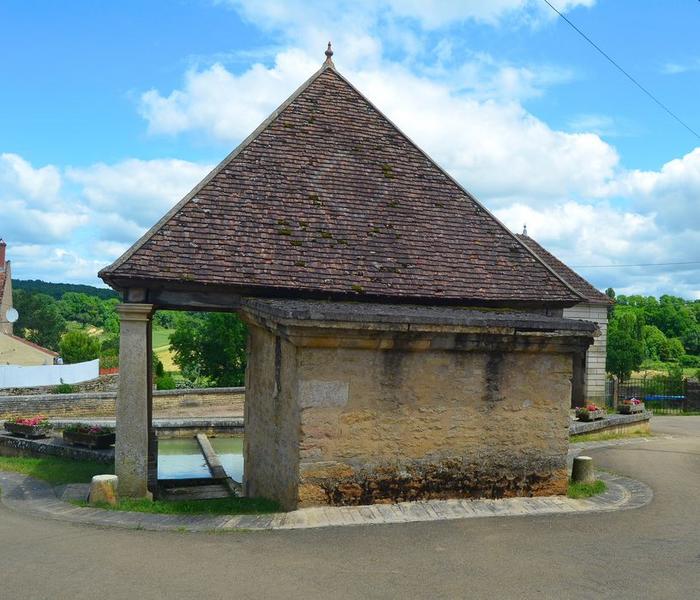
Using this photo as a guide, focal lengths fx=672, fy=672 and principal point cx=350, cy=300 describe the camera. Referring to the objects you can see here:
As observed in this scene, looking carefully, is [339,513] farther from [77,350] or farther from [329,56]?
[77,350]

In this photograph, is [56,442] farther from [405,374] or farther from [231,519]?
[405,374]

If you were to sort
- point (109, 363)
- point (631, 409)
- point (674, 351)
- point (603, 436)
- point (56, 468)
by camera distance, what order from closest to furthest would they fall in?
1. point (56, 468)
2. point (603, 436)
3. point (631, 409)
4. point (109, 363)
5. point (674, 351)

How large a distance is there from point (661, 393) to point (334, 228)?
2185 centimetres

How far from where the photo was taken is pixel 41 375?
2661cm

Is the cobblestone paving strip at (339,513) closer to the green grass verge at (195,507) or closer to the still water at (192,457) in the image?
the green grass verge at (195,507)

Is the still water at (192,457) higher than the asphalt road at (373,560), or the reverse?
the asphalt road at (373,560)

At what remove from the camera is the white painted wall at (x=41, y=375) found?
2586 cm

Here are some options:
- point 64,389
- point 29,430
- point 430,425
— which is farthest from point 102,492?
point 64,389

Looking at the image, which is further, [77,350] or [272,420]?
[77,350]

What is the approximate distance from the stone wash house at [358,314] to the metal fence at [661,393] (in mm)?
19075

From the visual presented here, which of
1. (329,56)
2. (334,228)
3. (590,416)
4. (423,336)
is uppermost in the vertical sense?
(329,56)

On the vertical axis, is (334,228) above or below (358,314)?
above

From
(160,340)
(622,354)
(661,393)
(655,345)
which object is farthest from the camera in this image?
(160,340)

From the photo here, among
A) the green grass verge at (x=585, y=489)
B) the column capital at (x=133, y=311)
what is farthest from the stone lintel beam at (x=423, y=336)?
the green grass verge at (x=585, y=489)
